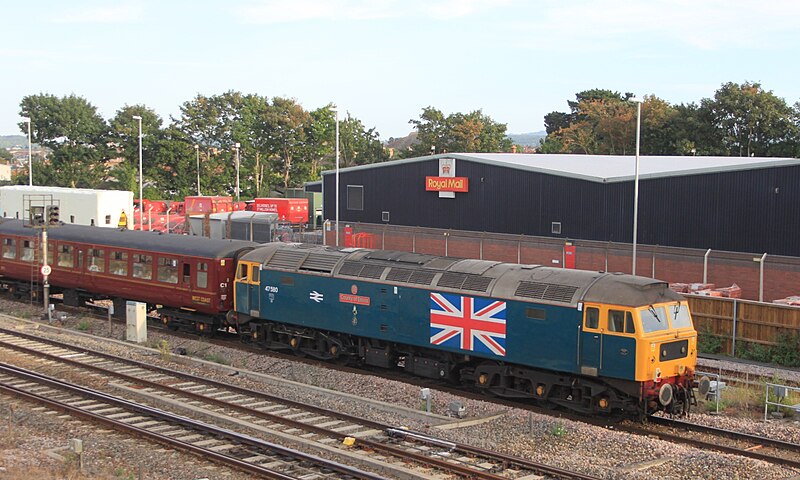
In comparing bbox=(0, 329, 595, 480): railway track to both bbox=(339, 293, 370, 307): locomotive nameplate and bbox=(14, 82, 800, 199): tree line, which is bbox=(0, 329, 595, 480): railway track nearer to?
bbox=(339, 293, 370, 307): locomotive nameplate

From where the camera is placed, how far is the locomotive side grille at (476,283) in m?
20.3

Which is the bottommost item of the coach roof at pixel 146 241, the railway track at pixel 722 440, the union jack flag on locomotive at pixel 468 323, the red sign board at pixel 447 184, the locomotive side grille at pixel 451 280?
the railway track at pixel 722 440

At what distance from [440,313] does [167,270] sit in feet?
39.6

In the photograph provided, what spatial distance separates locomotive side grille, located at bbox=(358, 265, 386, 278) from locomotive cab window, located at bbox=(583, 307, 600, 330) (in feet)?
20.8

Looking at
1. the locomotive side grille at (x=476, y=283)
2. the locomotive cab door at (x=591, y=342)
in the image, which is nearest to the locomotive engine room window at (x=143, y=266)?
the locomotive side grille at (x=476, y=283)

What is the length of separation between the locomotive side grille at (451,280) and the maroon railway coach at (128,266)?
894cm

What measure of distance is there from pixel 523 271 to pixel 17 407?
40.4ft

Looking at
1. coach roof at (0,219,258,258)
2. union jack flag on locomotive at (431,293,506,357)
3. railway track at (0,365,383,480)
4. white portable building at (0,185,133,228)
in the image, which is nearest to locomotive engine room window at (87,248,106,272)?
coach roof at (0,219,258,258)

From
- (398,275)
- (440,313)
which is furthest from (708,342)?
(398,275)

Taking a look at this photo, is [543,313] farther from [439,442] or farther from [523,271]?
[439,442]

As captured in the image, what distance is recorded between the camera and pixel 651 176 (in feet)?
123

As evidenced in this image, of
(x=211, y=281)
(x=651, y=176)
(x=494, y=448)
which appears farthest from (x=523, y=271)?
(x=651, y=176)

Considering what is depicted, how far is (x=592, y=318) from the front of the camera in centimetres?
1838

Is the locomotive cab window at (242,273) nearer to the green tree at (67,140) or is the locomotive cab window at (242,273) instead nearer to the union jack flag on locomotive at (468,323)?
the union jack flag on locomotive at (468,323)
